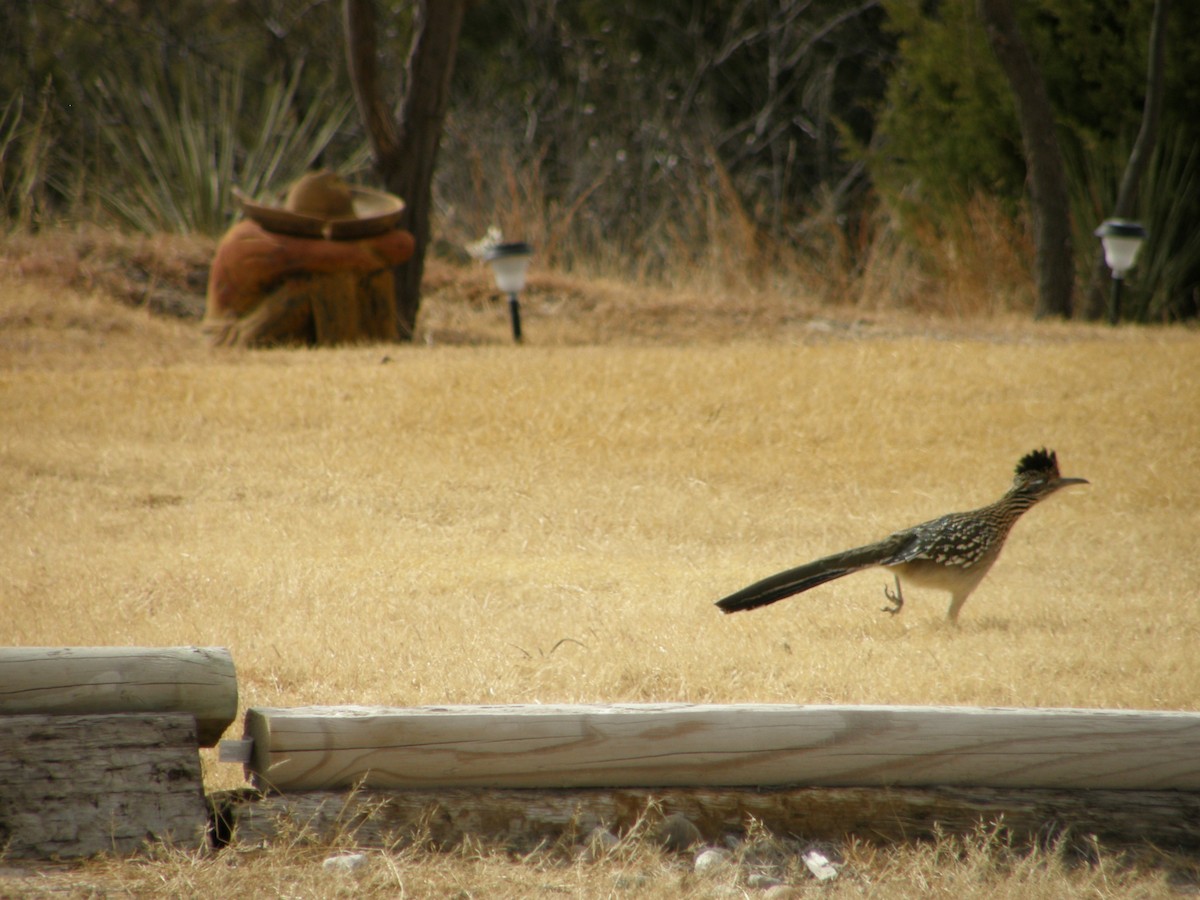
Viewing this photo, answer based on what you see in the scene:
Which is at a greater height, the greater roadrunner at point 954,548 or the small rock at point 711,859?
the greater roadrunner at point 954,548

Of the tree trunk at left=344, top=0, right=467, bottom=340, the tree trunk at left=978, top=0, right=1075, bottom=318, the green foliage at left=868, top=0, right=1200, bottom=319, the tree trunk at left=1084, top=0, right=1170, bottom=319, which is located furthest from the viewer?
the green foliage at left=868, top=0, right=1200, bottom=319

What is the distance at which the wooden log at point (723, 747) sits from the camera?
2.15 m

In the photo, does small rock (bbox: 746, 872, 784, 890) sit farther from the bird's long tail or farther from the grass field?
the bird's long tail

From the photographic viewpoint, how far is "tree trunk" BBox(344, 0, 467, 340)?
285 inches

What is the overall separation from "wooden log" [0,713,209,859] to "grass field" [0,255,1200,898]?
8cm

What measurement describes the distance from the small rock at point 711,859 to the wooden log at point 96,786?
2.84 feet

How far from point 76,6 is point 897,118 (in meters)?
8.35

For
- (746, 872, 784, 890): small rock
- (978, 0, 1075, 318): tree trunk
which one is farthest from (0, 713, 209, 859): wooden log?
(978, 0, 1075, 318): tree trunk

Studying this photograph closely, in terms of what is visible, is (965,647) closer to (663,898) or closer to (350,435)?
(663,898)

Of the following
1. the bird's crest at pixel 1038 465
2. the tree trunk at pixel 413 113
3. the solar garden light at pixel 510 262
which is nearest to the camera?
the bird's crest at pixel 1038 465

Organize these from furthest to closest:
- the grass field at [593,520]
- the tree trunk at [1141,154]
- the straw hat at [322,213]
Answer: the tree trunk at [1141,154] → the straw hat at [322,213] → the grass field at [593,520]

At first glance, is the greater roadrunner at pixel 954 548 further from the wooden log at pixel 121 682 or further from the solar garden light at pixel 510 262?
the solar garden light at pixel 510 262

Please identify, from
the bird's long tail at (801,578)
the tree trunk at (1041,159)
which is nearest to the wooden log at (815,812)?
the bird's long tail at (801,578)

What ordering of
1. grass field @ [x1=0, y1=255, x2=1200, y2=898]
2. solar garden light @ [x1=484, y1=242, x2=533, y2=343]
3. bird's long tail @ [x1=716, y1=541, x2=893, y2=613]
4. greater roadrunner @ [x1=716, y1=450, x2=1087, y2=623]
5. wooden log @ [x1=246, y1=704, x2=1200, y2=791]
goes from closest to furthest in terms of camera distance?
1. wooden log @ [x1=246, y1=704, x2=1200, y2=791]
2. grass field @ [x1=0, y1=255, x2=1200, y2=898]
3. bird's long tail @ [x1=716, y1=541, x2=893, y2=613]
4. greater roadrunner @ [x1=716, y1=450, x2=1087, y2=623]
5. solar garden light @ [x1=484, y1=242, x2=533, y2=343]
